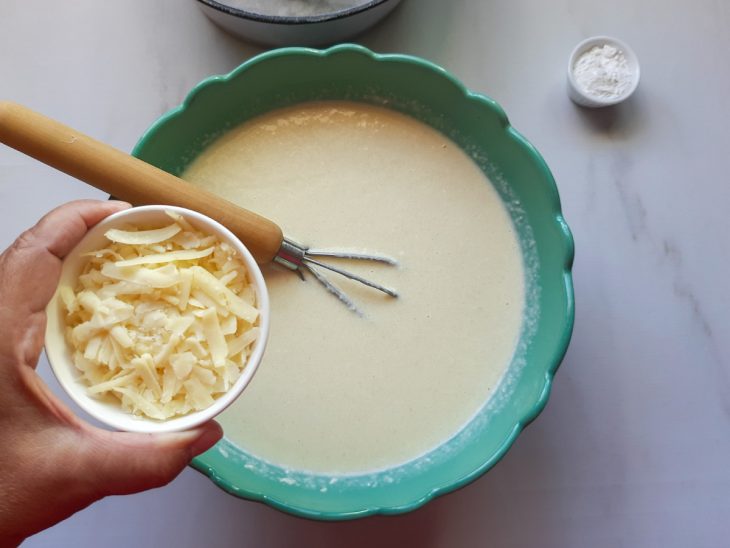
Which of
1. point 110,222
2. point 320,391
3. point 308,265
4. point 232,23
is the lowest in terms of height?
point 320,391

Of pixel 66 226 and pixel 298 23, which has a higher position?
pixel 298 23

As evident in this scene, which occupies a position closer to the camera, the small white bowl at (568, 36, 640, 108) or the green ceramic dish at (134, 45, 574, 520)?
the green ceramic dish at (134, 45, 574, 520)

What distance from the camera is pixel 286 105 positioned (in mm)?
1040

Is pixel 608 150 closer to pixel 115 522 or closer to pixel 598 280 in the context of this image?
pixel 598 280

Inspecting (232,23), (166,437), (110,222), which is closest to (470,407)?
(166,437)

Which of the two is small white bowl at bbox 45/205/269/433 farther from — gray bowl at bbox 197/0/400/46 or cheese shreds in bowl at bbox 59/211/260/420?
gray bowl at bbox 197/0/400/46

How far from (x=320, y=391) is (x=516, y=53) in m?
0.63

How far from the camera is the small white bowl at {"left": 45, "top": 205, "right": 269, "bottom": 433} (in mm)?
730

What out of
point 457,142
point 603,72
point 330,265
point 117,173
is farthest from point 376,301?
point 603,72

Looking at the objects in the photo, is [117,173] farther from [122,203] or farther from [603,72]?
[603,72]

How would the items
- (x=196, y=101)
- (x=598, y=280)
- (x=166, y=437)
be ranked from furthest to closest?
(x=598, y=280), (x=196, y=101), (x=166, y=437)

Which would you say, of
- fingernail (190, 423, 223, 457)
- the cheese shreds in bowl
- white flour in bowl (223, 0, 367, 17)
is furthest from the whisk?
white flour in bowl (223, 0, 367, 17)

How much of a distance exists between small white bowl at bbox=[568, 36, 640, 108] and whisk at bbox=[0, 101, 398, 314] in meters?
0.53

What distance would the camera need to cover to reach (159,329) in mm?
727
